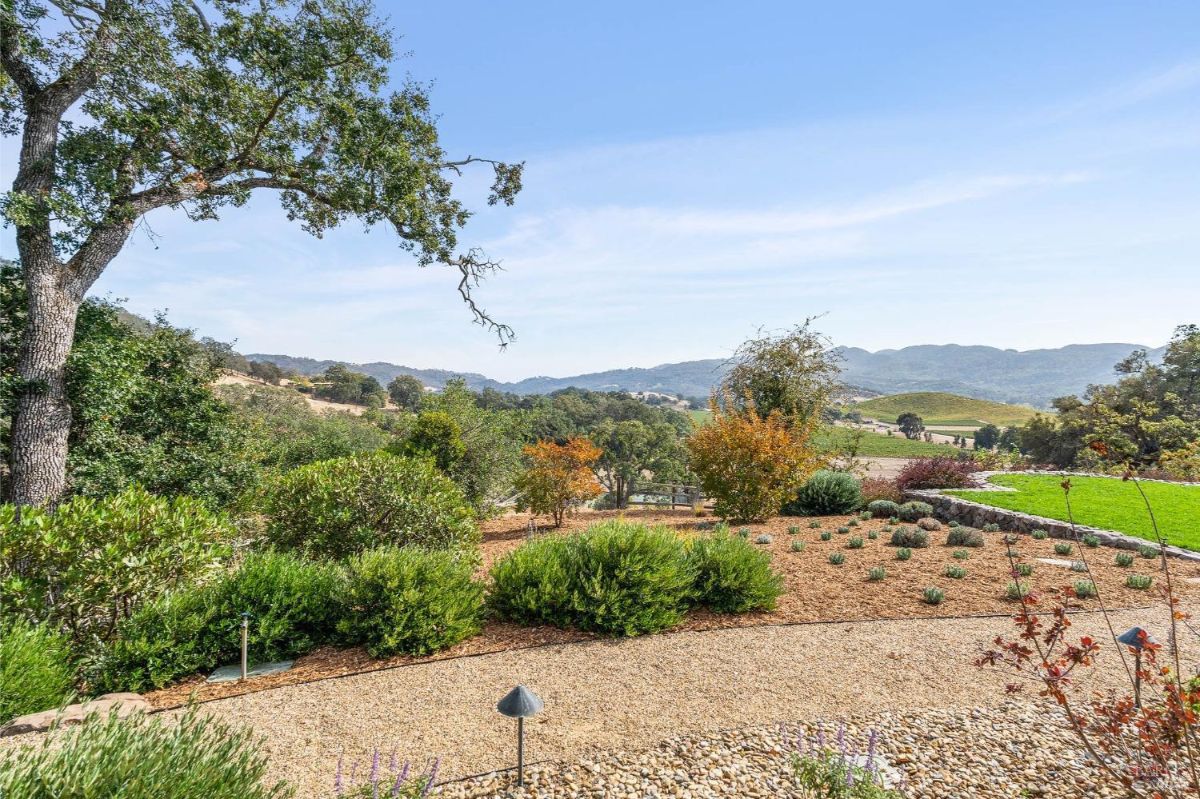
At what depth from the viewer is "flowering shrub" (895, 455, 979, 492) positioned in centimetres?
1484

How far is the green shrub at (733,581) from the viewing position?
6.22 m

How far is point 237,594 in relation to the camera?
16.6 feet

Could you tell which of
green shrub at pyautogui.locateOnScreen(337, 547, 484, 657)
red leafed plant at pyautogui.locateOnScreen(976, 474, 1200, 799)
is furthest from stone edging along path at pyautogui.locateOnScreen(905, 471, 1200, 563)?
green shrub at pyautogui.locateOnScreen(337, 547, 484, 657)

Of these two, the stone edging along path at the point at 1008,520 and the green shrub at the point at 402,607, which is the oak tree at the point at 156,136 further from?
the stone edging along path at the point at 1008,520

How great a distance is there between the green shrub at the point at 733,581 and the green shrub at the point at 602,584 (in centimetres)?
24

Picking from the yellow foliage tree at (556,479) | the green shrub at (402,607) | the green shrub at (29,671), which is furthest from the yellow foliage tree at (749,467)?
the green shrub at (29,671)

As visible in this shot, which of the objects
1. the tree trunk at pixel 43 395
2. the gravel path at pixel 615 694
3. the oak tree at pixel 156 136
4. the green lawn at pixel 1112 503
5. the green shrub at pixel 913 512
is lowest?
the green shrub at pixel 913 512

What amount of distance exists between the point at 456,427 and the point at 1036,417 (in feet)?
119

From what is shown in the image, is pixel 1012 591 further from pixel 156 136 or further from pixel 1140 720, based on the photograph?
pixel 156 136

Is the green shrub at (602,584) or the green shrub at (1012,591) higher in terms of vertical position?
the green shrub at (602,584)

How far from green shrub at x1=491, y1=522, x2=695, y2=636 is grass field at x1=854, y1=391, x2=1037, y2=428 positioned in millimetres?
95618

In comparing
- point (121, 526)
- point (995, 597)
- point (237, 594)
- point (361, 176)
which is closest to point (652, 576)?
point (237, 594)

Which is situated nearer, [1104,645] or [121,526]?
[121,526]

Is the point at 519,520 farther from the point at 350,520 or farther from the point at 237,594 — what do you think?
the point at 237,594
